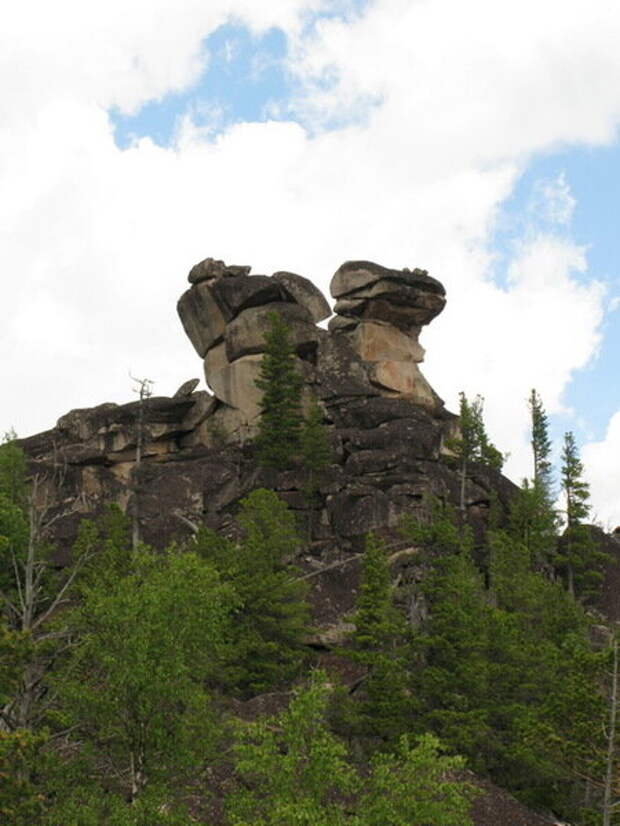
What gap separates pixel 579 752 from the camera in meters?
28.5

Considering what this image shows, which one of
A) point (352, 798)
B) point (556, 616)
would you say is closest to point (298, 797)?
point (352, 798)

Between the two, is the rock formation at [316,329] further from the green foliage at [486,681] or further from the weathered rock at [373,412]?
the green foliage at [486,681]

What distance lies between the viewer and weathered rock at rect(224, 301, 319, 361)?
75.9 m

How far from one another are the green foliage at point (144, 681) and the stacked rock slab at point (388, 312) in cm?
5276

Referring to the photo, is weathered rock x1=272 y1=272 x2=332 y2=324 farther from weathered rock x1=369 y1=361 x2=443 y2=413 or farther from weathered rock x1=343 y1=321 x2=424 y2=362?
weathered rock x1=369 y1=361 x2=443 y2=413

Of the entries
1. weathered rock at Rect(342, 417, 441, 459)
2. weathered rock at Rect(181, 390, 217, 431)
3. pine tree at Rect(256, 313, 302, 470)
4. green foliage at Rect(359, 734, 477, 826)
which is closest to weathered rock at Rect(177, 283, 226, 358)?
weathered rock at Rect(181, 390, 217, 431)

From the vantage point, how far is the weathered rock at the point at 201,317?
79438 mm

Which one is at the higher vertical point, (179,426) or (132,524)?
(179,426)

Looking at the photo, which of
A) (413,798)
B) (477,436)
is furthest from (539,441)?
(413,798)

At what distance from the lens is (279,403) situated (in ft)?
217

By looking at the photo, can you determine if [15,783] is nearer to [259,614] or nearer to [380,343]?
[259,614]

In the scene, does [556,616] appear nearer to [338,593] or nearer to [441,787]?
[338,593]

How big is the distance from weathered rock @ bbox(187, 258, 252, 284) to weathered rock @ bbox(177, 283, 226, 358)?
78 centimetres

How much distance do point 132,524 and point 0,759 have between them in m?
38.8
